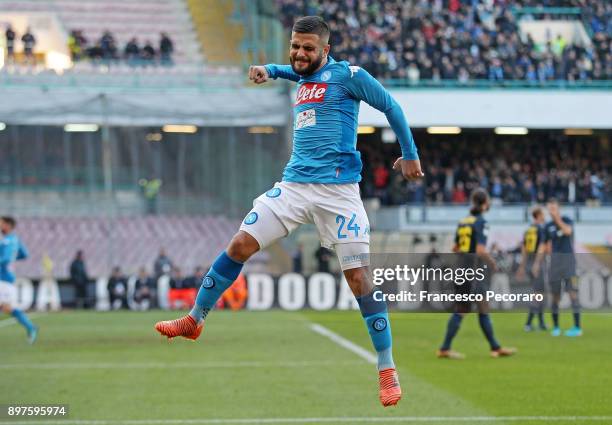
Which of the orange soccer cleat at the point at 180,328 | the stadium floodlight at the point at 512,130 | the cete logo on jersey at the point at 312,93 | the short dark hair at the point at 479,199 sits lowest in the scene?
the orange soccer cleat at the point at 180,328

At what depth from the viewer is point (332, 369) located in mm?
13844

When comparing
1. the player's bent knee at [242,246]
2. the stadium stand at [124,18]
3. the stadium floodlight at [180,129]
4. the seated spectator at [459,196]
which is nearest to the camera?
the player's bent knee at [242,246]

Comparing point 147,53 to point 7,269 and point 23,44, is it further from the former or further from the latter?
point 7,269

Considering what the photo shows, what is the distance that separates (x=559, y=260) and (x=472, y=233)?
1.17 metres

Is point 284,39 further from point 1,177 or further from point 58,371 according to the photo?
point 58,371

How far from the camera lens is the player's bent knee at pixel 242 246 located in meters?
7.11

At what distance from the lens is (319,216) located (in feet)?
→ 23.8

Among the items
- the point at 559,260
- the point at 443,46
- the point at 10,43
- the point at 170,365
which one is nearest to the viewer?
the point at 170,365

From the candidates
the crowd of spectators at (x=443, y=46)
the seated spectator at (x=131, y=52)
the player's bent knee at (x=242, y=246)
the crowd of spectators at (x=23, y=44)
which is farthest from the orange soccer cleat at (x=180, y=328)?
the crowd of spectators at (x=23, y=44)

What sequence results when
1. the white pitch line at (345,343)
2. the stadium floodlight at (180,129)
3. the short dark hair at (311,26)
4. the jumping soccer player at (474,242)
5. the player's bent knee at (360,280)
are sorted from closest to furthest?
the short dark hair at (311,26)
the player's bent knee at (360,280)
the jumping soccer player at (474,242)
the white pitch line at (345,343)
the stadium floodlight at (180,129)

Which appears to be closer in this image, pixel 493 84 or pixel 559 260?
pixel 559 260

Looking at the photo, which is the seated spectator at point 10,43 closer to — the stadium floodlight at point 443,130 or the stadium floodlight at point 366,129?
the stadium floodlight at point 366,129

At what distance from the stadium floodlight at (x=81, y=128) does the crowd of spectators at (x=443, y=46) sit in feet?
24.3

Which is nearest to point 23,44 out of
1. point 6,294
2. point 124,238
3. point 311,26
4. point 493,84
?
point 124,238
